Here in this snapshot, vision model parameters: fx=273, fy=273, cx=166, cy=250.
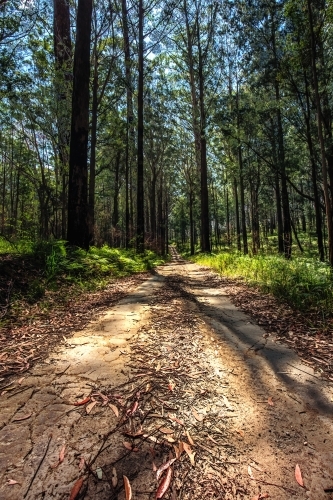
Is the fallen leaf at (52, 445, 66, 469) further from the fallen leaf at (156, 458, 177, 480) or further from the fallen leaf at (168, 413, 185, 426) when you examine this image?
the fallen leaf at (168, 413, 185, 426)

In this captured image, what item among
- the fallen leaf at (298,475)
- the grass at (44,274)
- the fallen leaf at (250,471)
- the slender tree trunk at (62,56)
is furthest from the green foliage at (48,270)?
the slender tree trunk at (62,56)

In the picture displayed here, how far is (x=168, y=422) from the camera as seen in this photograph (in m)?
1.56

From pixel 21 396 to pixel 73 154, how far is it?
648 cm

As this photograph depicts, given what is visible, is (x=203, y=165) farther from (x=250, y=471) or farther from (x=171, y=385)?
(x=250, y=471)

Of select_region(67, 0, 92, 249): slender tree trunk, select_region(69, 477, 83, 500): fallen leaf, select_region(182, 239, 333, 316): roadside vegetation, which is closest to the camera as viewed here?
select_region(69, 477, 83, 500): fallen leaf

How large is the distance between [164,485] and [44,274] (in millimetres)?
4295

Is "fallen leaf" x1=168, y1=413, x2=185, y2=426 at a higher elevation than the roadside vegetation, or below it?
below

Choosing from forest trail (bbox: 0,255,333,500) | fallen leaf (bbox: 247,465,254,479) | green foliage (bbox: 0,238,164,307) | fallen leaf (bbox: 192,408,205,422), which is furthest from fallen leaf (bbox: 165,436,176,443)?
green foliage (bbox: 0,238,164,307)

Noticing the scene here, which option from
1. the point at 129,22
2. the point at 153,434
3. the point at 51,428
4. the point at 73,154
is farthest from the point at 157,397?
the point at 129,22

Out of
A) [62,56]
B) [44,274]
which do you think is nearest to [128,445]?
[44,274]

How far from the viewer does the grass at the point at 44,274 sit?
12.5 feet

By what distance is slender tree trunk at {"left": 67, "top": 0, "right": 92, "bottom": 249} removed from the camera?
277 inches

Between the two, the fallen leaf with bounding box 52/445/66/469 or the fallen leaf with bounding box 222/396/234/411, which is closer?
the fallen leaf with bounding box 52/445/66/469

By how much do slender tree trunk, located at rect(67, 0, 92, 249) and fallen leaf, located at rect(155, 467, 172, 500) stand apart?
6476 mm
